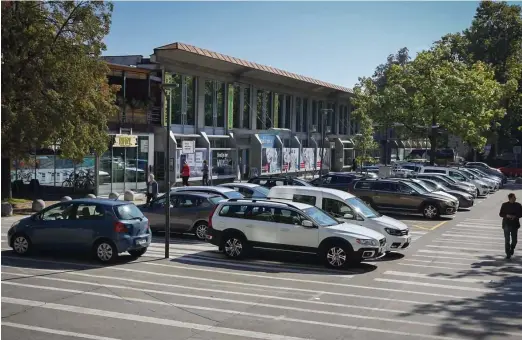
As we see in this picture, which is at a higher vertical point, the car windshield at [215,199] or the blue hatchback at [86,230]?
the car windshield at [215,199]

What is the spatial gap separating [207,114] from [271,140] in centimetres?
890

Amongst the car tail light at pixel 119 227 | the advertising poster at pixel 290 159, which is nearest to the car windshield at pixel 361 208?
the car tail light at pixel 119 227

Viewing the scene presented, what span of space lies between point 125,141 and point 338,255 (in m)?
20.9

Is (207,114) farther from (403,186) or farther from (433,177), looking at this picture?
(403,186)

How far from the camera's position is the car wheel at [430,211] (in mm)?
26128

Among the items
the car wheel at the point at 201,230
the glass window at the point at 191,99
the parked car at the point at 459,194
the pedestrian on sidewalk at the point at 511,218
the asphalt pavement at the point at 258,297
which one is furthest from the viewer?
the glass window at the point at 191,99

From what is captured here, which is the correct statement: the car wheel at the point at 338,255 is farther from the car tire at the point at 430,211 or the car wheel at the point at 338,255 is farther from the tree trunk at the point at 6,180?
the tree trunk at the point at 6,180

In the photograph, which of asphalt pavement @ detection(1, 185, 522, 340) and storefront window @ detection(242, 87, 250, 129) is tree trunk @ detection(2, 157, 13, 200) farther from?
storefront window @ detection(242, 87, 250, 129)

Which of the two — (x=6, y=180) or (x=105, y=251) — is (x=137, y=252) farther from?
(x=6, y=180)

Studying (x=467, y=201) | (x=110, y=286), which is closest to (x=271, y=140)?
(x=467, y=201)

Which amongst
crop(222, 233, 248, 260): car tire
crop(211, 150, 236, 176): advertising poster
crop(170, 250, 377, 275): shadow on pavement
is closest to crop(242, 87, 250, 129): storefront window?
crop(211, 150, 236, 176): advertising poster

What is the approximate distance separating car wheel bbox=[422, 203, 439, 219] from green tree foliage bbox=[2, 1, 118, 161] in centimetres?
1456

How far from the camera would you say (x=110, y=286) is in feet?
40.3

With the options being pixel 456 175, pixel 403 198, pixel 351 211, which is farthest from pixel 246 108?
pixel 351 211
